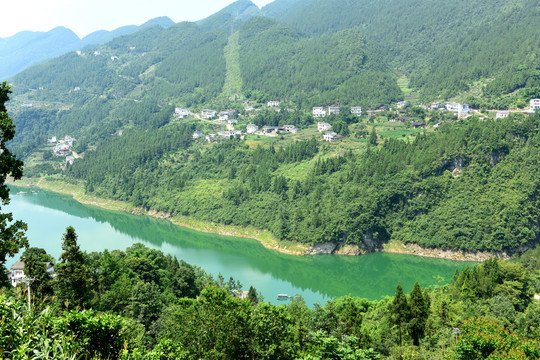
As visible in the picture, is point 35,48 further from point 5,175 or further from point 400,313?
point 5,175

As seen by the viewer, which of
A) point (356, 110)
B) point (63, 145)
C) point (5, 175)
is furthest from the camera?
point (63, 145)

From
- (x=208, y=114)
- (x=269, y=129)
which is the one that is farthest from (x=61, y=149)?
(x=269, y=129)

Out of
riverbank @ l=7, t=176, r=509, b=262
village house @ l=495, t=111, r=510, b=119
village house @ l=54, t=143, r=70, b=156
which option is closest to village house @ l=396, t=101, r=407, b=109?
village house @ l=495, t=111, r=510, b=119

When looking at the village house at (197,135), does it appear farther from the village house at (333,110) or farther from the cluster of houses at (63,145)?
the cluster of houses at (63,145)

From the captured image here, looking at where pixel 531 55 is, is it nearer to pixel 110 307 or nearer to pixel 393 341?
pixel 393 341

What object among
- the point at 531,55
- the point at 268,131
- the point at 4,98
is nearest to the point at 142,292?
the point at 4,98
